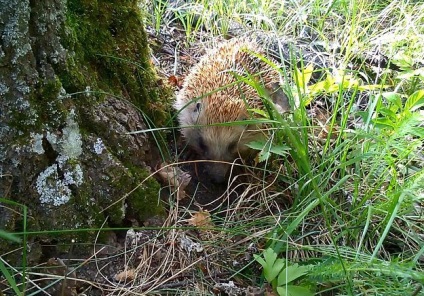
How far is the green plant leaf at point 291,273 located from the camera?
184 cm

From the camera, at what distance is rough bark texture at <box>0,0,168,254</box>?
1772 mm

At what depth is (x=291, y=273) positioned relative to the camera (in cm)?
185

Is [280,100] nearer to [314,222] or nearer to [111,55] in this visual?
[314,222]

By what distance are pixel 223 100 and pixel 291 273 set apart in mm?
1404

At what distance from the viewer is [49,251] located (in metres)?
1.88

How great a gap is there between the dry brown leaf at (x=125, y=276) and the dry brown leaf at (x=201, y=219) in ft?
1.13

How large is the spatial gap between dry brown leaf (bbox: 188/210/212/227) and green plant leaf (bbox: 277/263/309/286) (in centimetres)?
45

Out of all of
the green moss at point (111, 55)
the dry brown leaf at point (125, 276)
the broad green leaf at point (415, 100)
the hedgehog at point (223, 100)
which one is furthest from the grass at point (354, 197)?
the green moss at point (111, 55)

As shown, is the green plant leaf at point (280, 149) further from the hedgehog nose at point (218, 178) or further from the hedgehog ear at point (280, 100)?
the hedgehog ear at point (280, 100)

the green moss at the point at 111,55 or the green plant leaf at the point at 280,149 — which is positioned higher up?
the green moss at the point at 111,55

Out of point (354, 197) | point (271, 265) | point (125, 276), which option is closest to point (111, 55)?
point (125, 276)

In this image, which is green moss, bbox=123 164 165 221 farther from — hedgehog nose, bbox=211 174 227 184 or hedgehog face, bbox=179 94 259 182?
hedgehog face, bbox=179 94 259 182

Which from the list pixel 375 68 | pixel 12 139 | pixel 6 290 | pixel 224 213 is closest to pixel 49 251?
pixel 6 290

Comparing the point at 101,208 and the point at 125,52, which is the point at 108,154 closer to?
the point at 101,208
